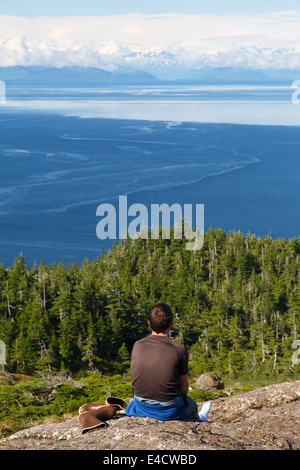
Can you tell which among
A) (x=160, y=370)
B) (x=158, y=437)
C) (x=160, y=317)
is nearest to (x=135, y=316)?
(x=160, y=370)

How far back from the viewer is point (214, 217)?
16050cm

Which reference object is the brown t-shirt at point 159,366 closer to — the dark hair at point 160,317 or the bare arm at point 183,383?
the bare arm at point 183,383

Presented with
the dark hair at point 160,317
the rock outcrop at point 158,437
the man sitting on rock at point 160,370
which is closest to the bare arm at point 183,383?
the man sitting on rock at point 160,370

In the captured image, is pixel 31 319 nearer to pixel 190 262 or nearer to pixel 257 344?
pixel 257 344

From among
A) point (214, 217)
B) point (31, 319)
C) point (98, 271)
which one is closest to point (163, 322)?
point (31, 319)

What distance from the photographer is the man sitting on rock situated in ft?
32.3

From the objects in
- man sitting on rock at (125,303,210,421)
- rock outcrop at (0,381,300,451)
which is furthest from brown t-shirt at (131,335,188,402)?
rock outcrop at (0,381,300,451)

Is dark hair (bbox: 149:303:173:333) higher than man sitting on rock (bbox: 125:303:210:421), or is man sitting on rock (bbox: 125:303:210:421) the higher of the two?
dark hair (bbox: 149:303:173:333)

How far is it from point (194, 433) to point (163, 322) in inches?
84.4

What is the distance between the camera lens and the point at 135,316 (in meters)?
80.9

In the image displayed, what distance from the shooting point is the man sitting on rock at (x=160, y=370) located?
32.3 feet

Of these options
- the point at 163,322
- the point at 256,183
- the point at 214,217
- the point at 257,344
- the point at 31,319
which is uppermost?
the point at 256,183

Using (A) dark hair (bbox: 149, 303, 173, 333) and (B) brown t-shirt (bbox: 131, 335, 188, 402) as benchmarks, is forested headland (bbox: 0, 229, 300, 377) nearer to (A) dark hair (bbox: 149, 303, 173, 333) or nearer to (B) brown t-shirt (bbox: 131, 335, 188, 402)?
(B) brown t-shirt (bbox: 131, 335, 188, 402)
